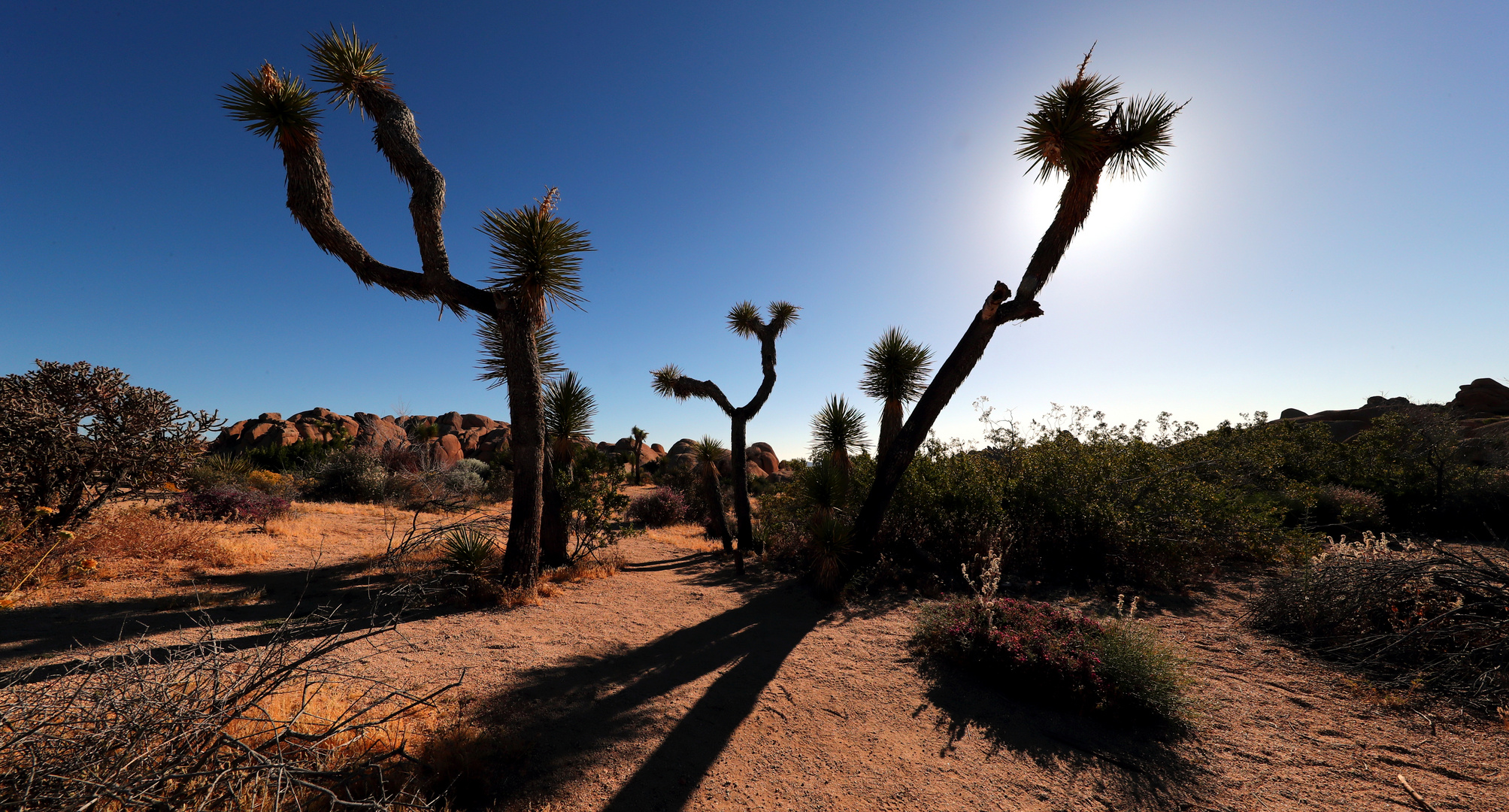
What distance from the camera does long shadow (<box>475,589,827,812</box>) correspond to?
11.6 feet

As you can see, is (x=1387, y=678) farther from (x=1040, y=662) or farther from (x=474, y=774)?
(x=474, y=774)

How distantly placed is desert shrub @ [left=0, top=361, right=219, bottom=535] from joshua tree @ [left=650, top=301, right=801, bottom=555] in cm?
875

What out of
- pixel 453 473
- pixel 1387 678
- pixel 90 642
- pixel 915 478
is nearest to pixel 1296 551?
pixel 1387 678

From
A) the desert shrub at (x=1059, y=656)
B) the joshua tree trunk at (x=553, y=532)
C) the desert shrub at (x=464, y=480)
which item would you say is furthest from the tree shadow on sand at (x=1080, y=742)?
the desert shrub at (x=464, y=480)

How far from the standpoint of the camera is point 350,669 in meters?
4.56

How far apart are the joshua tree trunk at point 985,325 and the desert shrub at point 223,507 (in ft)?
43.8

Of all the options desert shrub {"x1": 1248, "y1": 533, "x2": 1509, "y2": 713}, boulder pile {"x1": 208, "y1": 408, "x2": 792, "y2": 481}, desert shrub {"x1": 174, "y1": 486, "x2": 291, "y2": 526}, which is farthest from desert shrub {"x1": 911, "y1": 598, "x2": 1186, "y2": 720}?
boulder pile {"x1": 208, "y1": 408, "x2": 792, "y2": 481}

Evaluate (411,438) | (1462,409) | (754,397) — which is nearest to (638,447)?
(411,438)

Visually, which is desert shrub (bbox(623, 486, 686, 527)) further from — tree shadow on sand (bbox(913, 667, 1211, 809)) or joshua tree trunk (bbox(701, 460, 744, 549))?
tree shadow on sand (bbox(913, 667, 1211, 809))

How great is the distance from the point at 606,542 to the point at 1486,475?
21.3 metres

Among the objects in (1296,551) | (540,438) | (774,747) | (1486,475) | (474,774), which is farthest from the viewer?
(1486,475)

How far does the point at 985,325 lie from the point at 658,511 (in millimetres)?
12750

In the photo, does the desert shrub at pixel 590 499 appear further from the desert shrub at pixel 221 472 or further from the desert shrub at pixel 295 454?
the desert shrub at pixel 295 454

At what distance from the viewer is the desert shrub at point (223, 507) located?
10.7m
